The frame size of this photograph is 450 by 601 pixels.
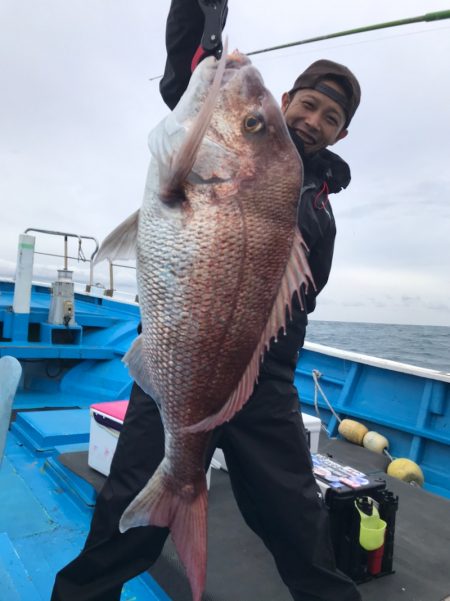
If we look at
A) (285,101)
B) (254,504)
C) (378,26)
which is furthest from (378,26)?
(254,504)

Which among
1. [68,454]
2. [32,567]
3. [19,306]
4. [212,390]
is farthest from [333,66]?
[19,306]

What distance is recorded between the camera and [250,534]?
111 inches

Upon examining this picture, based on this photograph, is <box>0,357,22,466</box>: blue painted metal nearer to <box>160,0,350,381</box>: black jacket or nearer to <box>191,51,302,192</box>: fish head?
<box>160,0,350,381</box>: black jacket

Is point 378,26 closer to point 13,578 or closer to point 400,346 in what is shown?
point 13,578

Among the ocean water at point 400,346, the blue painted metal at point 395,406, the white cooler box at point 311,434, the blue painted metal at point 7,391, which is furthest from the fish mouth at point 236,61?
the ocean water at point 400,346

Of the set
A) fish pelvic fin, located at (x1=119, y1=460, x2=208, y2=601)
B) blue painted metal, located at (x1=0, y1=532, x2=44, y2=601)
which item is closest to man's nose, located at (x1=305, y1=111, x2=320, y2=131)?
fish pelvic fin, located at (x1=119, y1=460, x2=208, y2=601)

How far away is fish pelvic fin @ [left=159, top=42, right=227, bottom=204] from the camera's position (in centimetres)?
130

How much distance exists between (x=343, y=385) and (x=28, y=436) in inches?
135

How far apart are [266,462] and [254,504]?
221 mm

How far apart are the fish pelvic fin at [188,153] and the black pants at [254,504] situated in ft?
3.07

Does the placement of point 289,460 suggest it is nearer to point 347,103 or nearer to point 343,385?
point 347,103

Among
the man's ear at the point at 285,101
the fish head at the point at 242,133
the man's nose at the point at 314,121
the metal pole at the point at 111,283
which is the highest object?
the man's ear at the point at 285,101

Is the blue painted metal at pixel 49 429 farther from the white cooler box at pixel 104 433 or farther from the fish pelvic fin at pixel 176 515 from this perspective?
the fish pelvic fin at pixel 176 515

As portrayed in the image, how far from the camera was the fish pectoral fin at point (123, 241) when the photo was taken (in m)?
1.64
